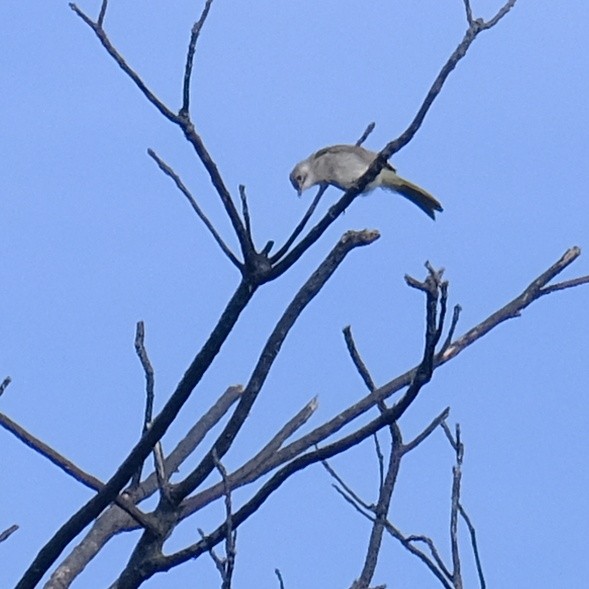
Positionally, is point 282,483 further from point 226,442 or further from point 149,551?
point 149,551

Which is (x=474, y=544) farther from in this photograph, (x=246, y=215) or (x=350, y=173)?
(x=350, y=173)

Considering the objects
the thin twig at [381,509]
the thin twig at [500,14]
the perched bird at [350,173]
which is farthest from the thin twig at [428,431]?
the perched bird at [350,173]

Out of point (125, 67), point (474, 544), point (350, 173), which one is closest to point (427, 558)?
point (474, 544)

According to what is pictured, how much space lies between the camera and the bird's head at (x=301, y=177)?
7758 mm

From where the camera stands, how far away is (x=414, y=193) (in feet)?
24.1

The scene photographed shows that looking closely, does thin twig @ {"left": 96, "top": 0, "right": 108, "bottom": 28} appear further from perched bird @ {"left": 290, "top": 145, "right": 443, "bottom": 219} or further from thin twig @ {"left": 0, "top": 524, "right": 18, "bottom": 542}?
perched bird @ {"left": 290, "top": 145, "right": 443, "bottom": 219}

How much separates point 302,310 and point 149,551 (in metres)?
0.71

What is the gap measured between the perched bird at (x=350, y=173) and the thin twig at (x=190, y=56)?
3893mm

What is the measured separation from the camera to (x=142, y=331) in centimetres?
311

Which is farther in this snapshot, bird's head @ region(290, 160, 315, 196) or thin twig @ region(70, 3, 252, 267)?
bird's head @ region(290, 160, 315, 196)

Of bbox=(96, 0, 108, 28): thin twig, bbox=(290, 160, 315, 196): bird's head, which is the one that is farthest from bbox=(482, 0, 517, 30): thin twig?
bbox=(290, 160, 315, 196): bird's head

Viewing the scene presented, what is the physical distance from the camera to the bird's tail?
7273mm

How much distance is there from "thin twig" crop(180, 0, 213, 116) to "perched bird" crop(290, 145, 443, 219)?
3.89 m

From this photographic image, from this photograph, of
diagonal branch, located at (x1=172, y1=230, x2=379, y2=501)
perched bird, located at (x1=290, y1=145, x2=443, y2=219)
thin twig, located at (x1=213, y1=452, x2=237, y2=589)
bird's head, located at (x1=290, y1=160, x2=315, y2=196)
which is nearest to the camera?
thin twig, located at (x1=213, y1=452, x2=237, y2=589)
